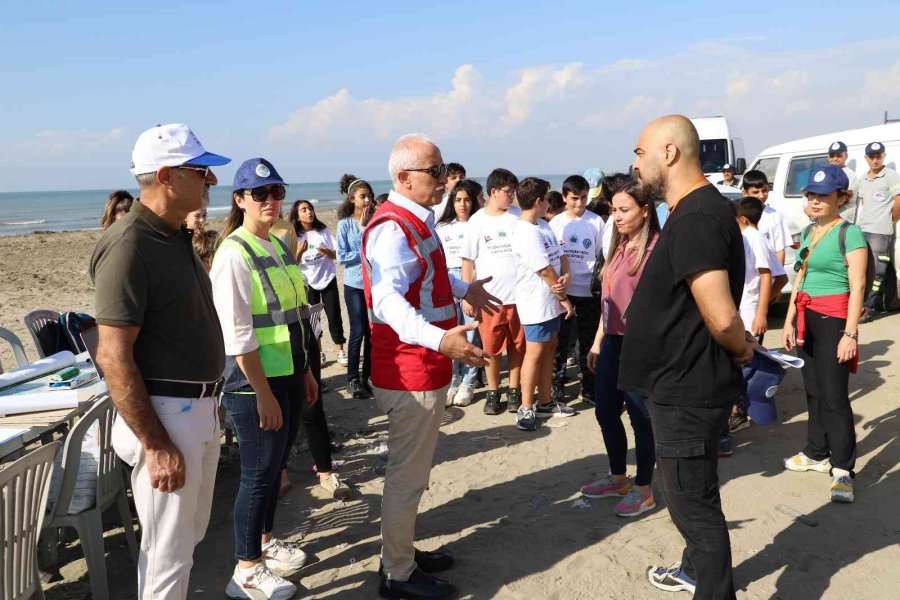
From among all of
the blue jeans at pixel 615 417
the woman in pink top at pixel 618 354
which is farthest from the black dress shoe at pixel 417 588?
the blue jeans at pixel 615 417

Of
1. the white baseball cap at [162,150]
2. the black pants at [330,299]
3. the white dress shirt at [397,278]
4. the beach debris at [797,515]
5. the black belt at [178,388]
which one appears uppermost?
the white baseball cap at [162,150]

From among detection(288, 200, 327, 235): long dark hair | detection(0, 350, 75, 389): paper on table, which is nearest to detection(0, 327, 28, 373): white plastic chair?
detection(0, 350, 75, 389): paper on table

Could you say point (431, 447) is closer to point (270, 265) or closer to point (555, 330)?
point (270, 265)

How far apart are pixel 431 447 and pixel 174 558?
115 centimetres

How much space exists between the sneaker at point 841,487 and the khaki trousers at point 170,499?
140 inches

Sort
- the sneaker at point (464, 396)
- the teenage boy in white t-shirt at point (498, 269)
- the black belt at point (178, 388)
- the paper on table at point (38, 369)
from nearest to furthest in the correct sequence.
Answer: the black belt at point (178, 388) < the paper on table at point (38, 369) < the teenage boy in white t-shirt at point (498, 269) < the sneaker at point (464, 396)

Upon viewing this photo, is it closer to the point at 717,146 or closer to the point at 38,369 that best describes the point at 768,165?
the point at 717,146

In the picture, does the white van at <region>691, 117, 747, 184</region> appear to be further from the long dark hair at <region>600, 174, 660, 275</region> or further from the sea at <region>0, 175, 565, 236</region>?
the long dark hair at <region>600, 174, 660, 275</region>

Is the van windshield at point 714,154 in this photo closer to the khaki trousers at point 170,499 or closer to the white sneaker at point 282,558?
the white sneaker at point 282,558

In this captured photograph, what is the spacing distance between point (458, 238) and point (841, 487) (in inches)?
147

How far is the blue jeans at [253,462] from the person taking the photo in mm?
3029

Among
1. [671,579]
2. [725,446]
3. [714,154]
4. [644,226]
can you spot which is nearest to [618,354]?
[644,226]

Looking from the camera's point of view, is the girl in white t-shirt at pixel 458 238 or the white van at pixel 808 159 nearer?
the girl in white t-shirt at pixel 458 238

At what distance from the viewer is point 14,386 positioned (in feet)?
12.8
